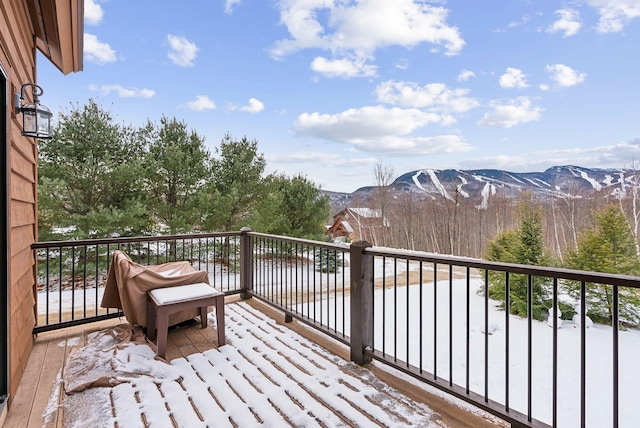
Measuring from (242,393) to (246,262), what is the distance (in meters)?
2.35

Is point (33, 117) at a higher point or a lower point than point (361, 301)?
higher

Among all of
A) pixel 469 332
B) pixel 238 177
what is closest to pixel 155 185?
pixel 238 177

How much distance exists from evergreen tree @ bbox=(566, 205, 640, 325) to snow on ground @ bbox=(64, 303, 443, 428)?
502 centimetres

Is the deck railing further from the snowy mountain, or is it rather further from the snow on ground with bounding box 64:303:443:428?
the snowy mountain

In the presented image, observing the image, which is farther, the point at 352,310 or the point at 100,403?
the point at 352,310

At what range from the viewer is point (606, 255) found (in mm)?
5234

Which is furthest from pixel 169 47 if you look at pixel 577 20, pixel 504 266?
pixel 577 20

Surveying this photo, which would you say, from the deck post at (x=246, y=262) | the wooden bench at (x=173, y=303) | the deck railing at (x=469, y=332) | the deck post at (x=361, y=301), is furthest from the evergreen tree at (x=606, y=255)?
the wooden bench at (x=173, y=303)

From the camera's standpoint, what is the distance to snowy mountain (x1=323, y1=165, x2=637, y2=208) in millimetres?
10016

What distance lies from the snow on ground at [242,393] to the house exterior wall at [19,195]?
0.51 m

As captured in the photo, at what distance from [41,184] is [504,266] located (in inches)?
310

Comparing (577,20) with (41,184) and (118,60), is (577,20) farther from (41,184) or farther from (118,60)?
(41,184)

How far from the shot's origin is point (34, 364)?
2.43m

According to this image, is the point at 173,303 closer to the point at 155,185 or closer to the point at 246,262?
Answer: the point at 246,262
